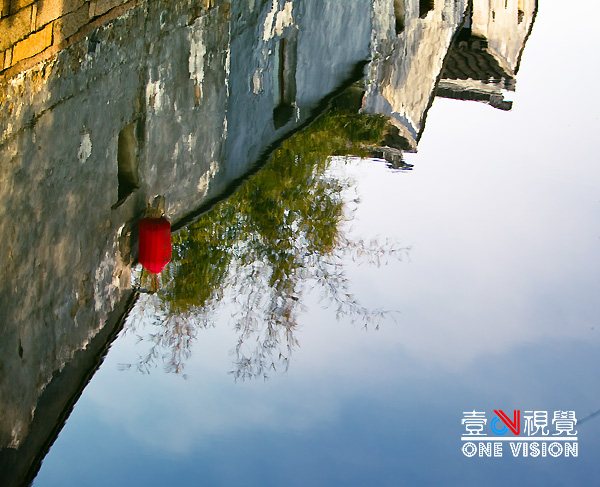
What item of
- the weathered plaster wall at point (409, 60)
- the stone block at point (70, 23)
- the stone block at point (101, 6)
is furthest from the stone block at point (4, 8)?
the weathered plaster wall at point (409, 60)

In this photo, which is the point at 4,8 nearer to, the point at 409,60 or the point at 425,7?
the point at 409,60

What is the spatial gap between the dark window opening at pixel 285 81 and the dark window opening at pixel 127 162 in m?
2.88

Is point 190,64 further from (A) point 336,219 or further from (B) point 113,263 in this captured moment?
(A) point 336,219

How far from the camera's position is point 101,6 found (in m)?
4.97

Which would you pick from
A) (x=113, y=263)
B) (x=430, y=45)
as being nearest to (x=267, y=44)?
(x=113, y=263)

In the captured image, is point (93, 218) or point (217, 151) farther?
point (217, 151)

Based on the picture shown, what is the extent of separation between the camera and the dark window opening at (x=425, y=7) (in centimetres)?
1272

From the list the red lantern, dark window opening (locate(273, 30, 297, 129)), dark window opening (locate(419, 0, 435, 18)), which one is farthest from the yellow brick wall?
dark window opening (locate(419, 0, 435, 18))

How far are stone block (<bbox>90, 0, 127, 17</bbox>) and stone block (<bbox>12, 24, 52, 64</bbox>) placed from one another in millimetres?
492

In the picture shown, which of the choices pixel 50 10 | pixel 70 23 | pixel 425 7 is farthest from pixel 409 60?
pixel 50 10

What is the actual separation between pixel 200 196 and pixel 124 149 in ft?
4.76

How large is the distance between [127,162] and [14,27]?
7.04 feet

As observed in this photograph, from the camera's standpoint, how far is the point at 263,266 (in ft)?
48.1

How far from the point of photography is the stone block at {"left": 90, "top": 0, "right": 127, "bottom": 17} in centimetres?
486
